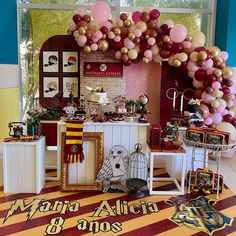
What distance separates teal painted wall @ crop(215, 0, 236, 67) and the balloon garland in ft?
1.74

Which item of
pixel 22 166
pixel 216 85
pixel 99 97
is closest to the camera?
pixel 22 166

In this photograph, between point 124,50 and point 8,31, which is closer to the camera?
point 124,50

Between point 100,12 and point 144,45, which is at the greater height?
point 100,12

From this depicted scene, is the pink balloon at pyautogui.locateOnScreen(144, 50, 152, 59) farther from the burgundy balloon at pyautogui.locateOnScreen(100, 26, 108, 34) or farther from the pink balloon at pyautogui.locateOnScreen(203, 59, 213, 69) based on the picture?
the pink balloon at pyautogui.locateOnScreen(203, 59, 213, 69)

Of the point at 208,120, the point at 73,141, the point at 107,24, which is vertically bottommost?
the point at 73,141

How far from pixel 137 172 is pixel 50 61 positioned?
244 cm

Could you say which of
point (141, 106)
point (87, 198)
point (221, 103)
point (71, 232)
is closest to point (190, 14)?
point (221, 103)

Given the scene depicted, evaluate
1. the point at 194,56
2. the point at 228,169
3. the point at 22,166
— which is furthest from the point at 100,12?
the point at 228,169

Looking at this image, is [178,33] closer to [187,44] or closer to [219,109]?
[187,44]

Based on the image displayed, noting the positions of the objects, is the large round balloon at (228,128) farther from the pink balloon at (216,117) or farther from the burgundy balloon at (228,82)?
the burgundy balloon at (228,82)

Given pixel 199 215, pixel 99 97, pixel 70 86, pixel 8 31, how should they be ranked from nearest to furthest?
pixel 199 215, pixel 99 97, pixel 8 31, pixel 70 86

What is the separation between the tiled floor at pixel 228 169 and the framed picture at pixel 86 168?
1.64 metres

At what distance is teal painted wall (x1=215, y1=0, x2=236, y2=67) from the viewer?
4945 millimetres

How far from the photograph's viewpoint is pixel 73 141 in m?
3.45
